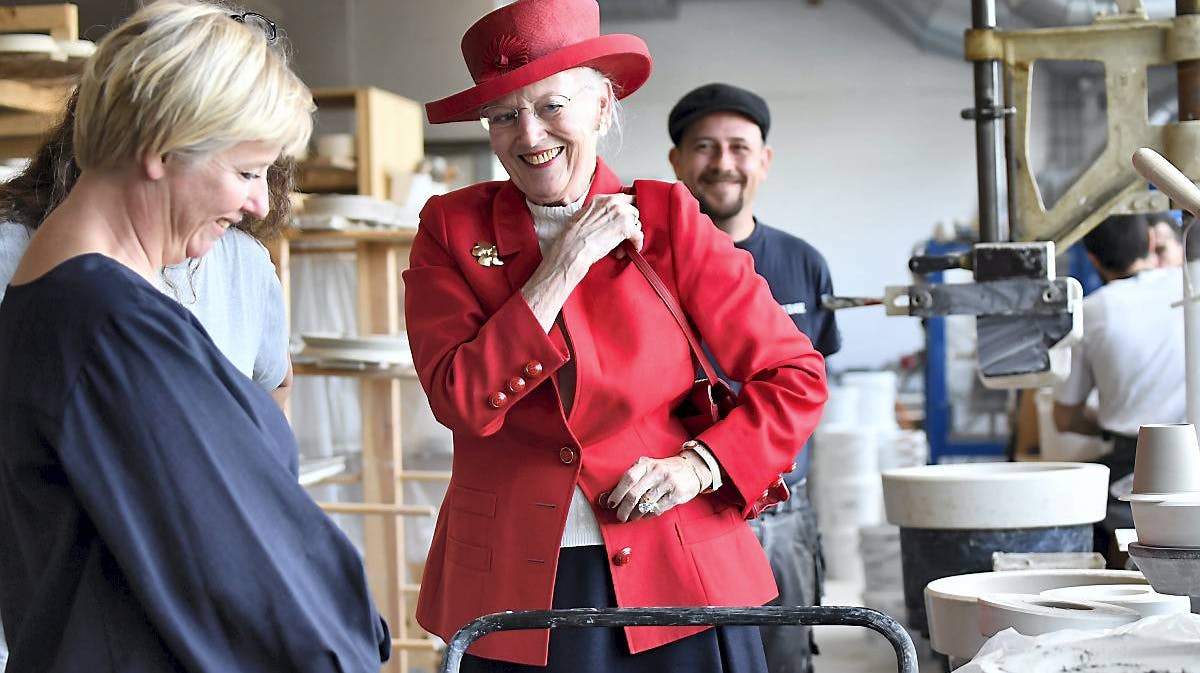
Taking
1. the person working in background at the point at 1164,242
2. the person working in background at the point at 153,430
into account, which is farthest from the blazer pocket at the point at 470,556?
the person working in background at the point at 1164,242

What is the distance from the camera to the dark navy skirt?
179 cm

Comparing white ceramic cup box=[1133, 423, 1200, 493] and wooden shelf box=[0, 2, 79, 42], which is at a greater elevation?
wooden shelf box=[0, 2, 79, 42]

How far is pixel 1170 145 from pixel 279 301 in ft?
4.63

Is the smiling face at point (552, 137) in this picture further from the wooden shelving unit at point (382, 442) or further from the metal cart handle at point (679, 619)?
the wooden shelving unit at point (382, 442)

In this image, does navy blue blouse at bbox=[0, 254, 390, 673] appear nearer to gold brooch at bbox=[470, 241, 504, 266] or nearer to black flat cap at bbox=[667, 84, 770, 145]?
gold brooch at bbox=[470, 241, 504, 266]

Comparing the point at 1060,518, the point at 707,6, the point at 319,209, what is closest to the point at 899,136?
the point at 707,6

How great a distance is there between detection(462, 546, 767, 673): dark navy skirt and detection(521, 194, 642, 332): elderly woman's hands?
0.32m

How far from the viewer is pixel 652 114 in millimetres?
13898

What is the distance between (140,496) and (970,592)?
1.14 meters

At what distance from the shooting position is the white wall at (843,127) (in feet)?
45.2

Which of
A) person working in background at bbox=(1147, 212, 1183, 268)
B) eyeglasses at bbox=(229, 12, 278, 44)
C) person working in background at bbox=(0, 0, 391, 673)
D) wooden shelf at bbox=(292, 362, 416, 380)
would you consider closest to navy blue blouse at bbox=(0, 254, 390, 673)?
person working in background at bbox=(0, 0, 391, 673)

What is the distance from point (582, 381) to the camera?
5.90ft

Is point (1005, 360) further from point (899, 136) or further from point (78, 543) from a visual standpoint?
point (899, 136)

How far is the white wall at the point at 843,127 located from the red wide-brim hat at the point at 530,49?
39.0 ft
